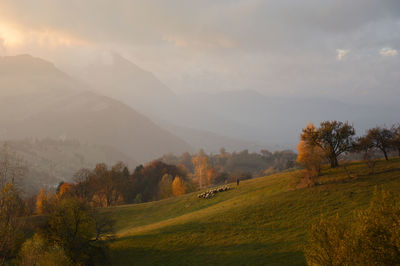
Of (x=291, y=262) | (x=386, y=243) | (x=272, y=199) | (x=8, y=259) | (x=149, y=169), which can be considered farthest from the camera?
(x=149, y=169)

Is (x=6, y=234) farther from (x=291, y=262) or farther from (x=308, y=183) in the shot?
(x=308, y=183)

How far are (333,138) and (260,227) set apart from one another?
2698 centimetres

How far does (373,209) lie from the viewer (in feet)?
Answer: 55.9

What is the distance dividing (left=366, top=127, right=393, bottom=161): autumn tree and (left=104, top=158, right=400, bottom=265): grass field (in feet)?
12.6

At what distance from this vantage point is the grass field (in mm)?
29844

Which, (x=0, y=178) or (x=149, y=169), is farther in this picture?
(x=149, y=169)

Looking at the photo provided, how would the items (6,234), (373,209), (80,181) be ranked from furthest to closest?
(80,181)
(6,234)
(373,209)

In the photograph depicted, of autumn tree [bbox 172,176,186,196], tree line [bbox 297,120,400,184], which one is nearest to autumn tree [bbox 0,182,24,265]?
tree line [bbox 297,120,400,184]

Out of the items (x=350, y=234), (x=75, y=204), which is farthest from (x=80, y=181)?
(x=350, y=234)

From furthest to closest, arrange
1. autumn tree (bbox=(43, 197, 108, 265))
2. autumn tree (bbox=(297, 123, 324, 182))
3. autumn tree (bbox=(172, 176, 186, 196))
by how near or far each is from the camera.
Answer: autumn tree (bbox=(172, 176, 186, 196)), autumn tree (bbox=(297, 123, 324, 182)), autumn tree (bbox=(43, 197, 108, 265))

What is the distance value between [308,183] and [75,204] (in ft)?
131

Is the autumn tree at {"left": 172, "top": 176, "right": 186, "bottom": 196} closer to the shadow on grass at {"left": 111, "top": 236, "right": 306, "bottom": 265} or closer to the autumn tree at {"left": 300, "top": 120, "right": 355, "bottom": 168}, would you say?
the shadow on grass at {"left": 111, "top": 236, "right": 306, "bottom": 265}

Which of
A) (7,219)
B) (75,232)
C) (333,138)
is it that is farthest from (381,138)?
(7,219)

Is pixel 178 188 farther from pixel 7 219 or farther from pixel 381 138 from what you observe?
pixel 381 138
